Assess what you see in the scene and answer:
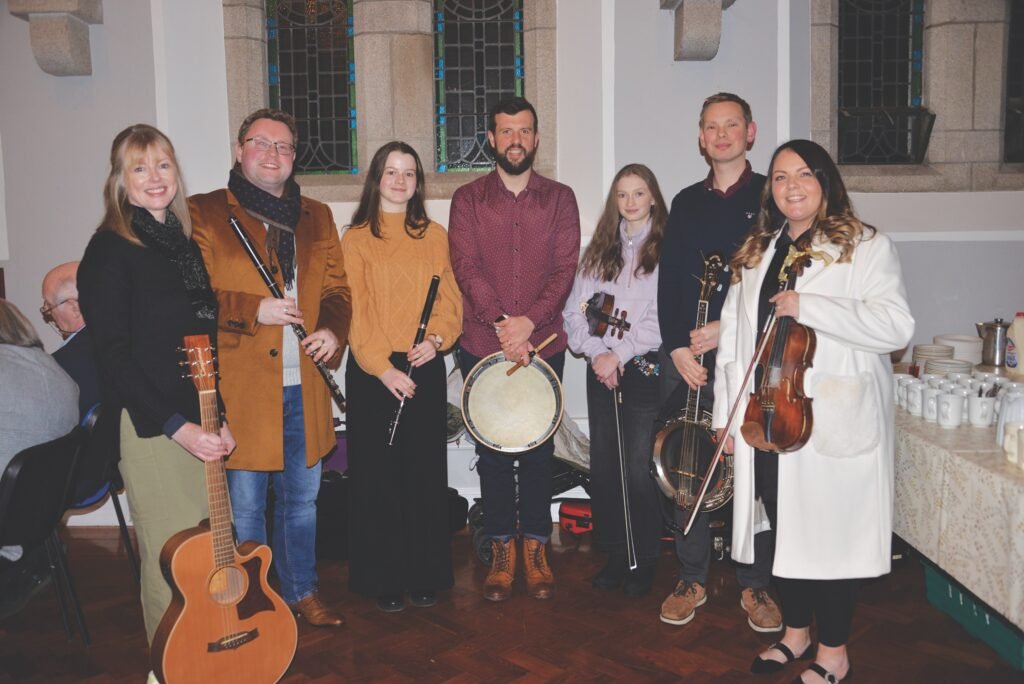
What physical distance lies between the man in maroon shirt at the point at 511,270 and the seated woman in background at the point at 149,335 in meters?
1.19

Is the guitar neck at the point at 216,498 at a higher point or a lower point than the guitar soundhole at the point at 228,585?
higher

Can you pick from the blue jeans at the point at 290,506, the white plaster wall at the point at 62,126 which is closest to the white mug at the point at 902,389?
the blue jeans at the point at 290,506

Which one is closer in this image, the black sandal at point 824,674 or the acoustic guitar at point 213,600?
the acoustic guitar at point 213,600

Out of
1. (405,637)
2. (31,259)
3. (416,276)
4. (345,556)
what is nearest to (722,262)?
(416,276)

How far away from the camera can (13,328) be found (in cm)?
279

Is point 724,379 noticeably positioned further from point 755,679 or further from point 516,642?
point 516,642

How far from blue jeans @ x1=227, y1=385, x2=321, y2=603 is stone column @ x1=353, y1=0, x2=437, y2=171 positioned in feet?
7.54

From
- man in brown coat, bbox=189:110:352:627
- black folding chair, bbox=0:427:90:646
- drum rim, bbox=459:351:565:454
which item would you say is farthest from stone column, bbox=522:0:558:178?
black folding chair, bbox=0:427:90:646

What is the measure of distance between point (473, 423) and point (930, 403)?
1620mm

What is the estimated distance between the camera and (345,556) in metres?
4.00

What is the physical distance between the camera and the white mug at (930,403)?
9.13 ft

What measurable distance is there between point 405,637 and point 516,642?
0.42 m

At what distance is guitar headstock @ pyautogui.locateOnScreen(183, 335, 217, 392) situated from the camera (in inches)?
93.5

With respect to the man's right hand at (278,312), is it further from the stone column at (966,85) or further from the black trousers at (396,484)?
the stone column at (966,85)
